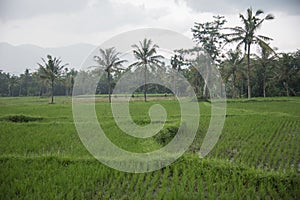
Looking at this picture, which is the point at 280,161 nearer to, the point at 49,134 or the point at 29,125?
the point at 49,134

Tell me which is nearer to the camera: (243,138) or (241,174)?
(241,174)

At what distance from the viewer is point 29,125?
823 centimetres

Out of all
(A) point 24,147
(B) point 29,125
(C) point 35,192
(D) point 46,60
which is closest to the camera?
(C) point 35,192

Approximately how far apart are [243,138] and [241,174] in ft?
9.63

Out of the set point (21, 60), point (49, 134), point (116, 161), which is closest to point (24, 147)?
point (49, 134)

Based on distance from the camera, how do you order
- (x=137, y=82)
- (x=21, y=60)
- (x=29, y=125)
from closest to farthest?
(x=29, y=125) < (x=137, y=82) < (x=21, y=60)

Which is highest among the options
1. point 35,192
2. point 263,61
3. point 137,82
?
point 263,61

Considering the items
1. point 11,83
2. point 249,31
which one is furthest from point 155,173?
point 11,83

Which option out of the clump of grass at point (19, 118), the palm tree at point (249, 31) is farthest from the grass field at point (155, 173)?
the palm tree at point (249, 31)

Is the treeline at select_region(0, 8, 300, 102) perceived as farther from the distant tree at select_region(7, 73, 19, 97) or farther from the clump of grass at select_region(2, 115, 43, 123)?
the distant tree at select_region(7, 73, 19, 97)

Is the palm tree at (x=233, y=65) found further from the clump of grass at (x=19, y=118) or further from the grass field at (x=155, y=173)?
the grass field at (x=155, y=173)

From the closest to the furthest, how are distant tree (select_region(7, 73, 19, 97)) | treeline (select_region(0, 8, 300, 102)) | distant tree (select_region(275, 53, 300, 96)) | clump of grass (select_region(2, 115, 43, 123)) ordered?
clump of grass (select_region(2, 115, 43, 123)) → treeline (select_region(0, 8, 300, 102)) → distant tree (select_region(275, 53, 300, 96)) → distant tree (select_region(7, 73, 19, 97))

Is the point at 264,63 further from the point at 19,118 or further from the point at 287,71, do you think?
the point at 19,118

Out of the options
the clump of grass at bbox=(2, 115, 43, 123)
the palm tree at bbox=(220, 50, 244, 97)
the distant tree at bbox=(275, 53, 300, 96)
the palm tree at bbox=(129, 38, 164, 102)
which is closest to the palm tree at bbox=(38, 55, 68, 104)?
the palm tree at bbox=(129, 38, 164, 102)
